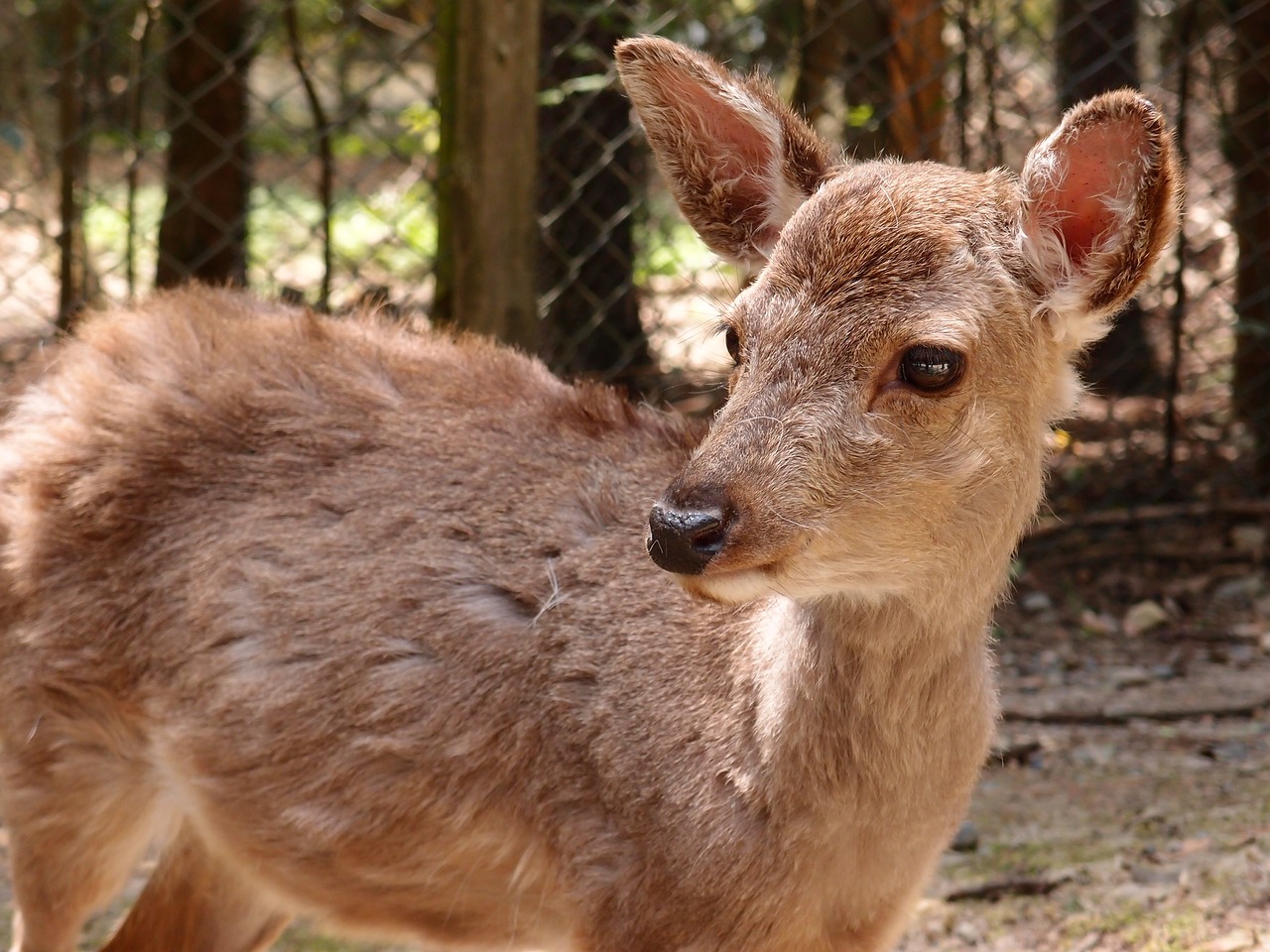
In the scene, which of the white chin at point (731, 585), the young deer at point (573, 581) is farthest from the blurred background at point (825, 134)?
the white chin at point (731, 585)

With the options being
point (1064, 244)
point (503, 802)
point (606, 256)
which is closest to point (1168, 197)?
point (1064, 244)

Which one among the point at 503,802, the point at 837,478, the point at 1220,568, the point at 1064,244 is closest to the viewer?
the point at 837,478

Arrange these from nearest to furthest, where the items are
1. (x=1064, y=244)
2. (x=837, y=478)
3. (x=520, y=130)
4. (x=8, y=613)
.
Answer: (x=837, y=478), (x=1064, y=244), (x=8, y=613), (x=520, y=130)

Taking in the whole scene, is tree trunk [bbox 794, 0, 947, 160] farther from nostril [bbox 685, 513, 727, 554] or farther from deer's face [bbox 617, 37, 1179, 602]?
nostril [bbox 685, 513, 727, 554]

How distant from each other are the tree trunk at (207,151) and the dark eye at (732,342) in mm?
3723

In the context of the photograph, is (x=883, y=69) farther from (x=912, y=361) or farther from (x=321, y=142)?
(x=912, y=361)

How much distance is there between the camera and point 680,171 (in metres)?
3.24

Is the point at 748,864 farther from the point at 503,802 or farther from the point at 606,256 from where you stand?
the point at 606,256

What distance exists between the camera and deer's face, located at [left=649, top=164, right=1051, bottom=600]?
2.55m

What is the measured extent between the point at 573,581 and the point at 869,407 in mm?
920

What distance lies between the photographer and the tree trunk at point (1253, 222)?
634 cm

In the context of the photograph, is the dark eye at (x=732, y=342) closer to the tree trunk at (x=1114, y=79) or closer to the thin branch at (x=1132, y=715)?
the thin branch at (x=1132, y=715)

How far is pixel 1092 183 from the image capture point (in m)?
2.79

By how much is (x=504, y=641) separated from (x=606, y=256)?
336 cm
